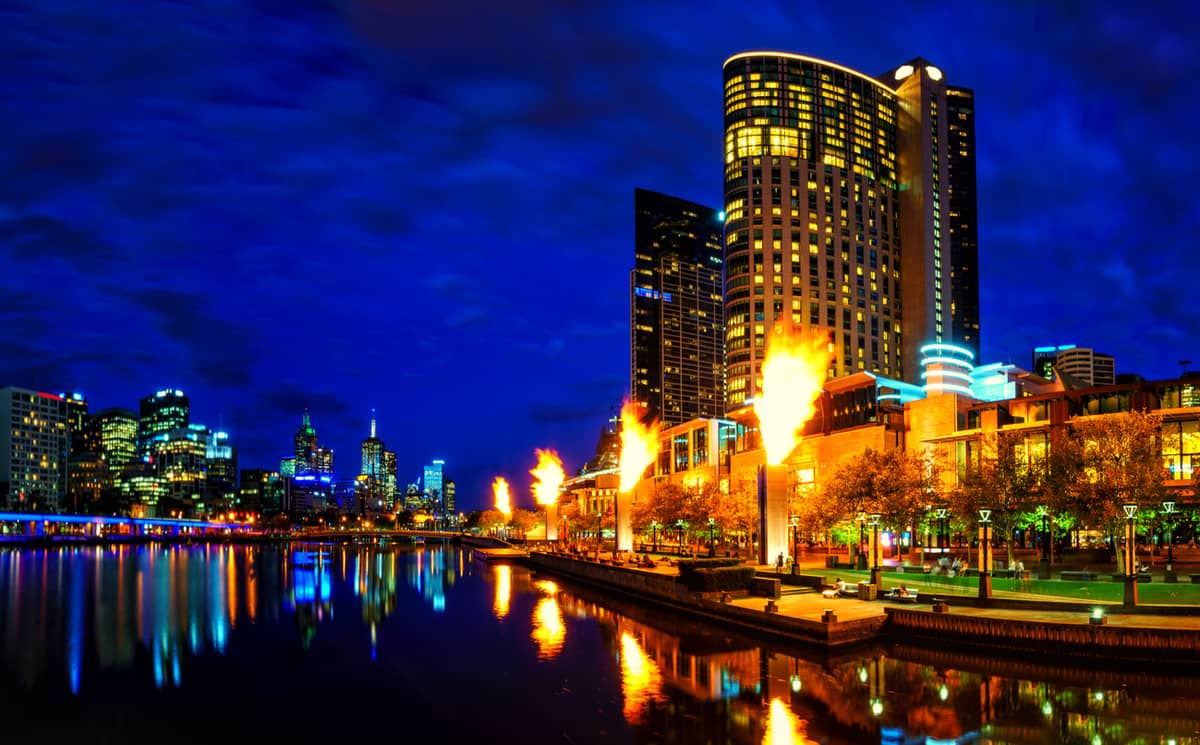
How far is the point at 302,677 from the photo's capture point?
41.5m

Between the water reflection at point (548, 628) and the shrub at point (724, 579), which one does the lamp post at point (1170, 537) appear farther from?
the water reflection at point (548, 628)

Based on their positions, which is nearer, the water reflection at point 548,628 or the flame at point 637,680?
the flame at point 637,680

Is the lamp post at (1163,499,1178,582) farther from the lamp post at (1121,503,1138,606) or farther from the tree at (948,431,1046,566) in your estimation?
the lamp post at (1121,503,1138,606)

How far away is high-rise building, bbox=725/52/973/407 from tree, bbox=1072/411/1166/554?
11429 centimetres

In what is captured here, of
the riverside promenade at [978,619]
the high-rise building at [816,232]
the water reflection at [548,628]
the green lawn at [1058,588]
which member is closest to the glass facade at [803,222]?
the high-rise building at [816,232]

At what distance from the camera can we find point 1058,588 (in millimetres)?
46281

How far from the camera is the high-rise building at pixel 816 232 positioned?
7096 inches

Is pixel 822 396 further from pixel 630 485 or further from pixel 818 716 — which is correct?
pixel 818 716

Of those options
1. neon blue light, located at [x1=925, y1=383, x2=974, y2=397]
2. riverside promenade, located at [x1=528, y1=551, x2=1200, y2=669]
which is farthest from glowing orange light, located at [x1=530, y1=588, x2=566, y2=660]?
neon blue light, located at [x1=925, y1=383, x2=974, y2=397]

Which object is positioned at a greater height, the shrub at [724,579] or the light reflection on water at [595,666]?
the shrub at [724,579]

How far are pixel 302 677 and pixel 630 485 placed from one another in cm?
5647

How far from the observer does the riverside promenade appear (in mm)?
34406

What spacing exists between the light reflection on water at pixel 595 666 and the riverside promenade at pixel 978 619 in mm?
1461

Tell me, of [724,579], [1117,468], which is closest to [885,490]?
[1117,468]
